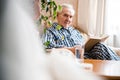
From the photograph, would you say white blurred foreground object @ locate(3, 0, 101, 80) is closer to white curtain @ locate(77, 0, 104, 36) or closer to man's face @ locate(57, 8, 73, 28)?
man's face @ locate(57, 8, 73, 28)

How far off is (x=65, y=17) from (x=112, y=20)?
0.99 metres

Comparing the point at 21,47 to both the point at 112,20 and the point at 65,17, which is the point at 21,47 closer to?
the point at 65,17

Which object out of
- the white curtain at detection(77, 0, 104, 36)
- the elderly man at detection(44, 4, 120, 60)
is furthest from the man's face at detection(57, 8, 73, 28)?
the white curtain at detection(77, 0, 104, 36)

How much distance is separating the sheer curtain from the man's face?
33.4 inches

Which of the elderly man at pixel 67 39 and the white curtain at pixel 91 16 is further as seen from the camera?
the white curtain at pixel 91 16

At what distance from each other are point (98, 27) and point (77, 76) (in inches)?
136

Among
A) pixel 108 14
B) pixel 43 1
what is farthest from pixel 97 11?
pixel 43 1

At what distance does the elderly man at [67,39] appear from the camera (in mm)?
2856

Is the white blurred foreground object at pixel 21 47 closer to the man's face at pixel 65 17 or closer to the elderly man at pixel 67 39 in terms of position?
the elderly man at pixel 67 39

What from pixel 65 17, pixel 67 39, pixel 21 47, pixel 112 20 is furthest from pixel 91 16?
pixel 21 47

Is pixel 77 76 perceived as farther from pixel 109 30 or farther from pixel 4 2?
pixel 109 30

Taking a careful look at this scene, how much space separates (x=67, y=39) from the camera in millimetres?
3230

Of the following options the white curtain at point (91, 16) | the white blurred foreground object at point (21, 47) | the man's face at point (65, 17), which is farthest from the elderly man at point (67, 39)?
the white blurred foreground object at point (21, 47)

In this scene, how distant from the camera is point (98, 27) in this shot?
13.0ft
